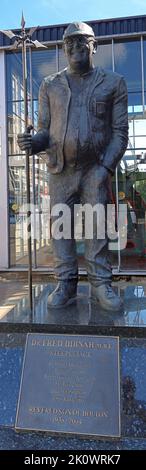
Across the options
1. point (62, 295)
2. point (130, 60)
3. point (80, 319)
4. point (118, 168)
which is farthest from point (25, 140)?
point (130, 60)

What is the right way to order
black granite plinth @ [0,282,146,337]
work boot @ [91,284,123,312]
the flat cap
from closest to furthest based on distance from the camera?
black granite plinth @ [0,282,146,337] < the flat cap < work boot @ [91,284,123,312]

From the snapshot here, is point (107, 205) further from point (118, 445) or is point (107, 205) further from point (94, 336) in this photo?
point (118, 445)

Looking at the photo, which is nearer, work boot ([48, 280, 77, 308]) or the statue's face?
the statue's face

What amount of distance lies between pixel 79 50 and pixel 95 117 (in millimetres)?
486

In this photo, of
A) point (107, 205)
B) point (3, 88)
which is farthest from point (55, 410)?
point (3, 88)

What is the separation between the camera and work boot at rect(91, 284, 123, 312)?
3.24 meters

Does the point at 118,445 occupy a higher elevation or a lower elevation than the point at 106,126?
lower

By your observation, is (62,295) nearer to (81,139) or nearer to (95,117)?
(81,139)

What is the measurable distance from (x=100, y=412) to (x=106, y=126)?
6.41 ft

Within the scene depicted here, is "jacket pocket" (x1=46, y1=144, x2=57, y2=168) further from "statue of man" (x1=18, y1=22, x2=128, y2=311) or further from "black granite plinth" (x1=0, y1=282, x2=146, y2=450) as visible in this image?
"black granite plinth" (x1=0, y1=282, x2=146, y2=450)

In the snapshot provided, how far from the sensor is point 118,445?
2.42 meters

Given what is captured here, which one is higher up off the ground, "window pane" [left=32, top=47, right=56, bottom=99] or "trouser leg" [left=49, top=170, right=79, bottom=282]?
"window pane" [left=32, top=47, right=56, bottom=99]

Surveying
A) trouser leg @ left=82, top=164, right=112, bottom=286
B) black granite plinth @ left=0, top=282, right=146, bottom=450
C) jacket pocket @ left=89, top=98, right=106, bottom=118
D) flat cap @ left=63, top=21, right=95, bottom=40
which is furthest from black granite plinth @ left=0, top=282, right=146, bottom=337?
flat cap @ left=63, top=21, right=95, bottom=40

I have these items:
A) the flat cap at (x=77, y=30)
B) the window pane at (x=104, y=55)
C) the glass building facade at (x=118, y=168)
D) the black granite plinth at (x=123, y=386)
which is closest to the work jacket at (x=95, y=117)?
the flat cap at (x=77, y=30)
